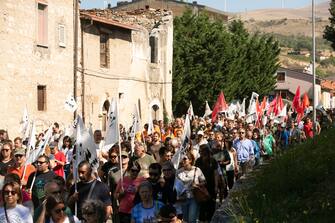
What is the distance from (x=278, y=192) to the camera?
1055 centimetres

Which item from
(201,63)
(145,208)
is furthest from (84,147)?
(201,63)

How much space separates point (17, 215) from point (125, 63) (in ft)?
85.7

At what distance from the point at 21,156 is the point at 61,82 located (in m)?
17.2

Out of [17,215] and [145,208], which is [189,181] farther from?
[17,215]

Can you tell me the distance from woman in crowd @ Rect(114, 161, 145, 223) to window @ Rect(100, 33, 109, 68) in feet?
72.0

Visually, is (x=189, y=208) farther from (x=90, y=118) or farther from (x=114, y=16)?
(x=114, y=16)

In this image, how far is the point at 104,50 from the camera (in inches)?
1236

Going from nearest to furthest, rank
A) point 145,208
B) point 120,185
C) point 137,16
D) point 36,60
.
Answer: point 145,208 → point 120,185 → point 36,60 → point 137,16

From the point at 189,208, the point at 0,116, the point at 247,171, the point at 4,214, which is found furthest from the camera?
the point at 0,116

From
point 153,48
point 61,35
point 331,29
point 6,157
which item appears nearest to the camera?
point 6,157

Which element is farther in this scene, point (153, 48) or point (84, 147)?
point (153, 48)

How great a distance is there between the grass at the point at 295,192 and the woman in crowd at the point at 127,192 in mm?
1476

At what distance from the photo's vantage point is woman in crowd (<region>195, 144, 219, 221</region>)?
1074 cm

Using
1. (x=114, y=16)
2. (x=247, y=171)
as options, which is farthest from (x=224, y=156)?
(x=114, y=16)
